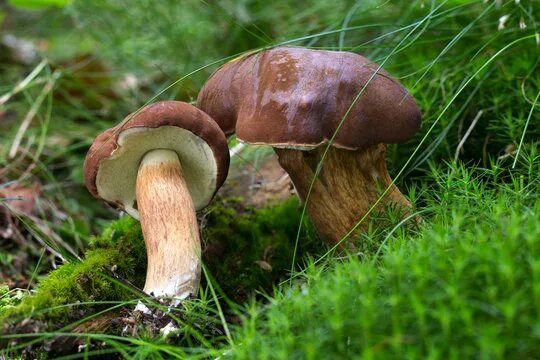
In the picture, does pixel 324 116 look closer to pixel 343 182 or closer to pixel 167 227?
pixel 343 182

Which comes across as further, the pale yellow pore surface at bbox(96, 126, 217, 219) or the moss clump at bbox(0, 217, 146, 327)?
the pale yellow pore surface at bbox(96, 126, 217, 219)

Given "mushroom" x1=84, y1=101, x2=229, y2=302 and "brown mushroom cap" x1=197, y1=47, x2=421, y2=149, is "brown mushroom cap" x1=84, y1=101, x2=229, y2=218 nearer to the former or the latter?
"mushroom" x1=84, y1=101, x2=229, y2=302

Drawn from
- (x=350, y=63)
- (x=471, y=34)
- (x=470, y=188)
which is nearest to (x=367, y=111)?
(x=350, y=63)

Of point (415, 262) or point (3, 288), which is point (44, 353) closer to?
point (3, 288)

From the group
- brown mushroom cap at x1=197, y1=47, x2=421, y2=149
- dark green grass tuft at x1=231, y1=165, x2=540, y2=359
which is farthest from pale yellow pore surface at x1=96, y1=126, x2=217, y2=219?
dark green grass tuft at x1=231, y1=165, x2=540, y2=359

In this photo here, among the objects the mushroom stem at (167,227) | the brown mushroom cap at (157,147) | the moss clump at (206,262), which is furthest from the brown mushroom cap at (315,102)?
the moss clump at (206,262)

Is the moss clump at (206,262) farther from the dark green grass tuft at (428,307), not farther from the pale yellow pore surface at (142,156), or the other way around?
the dark green grass tuft at (428,307)
